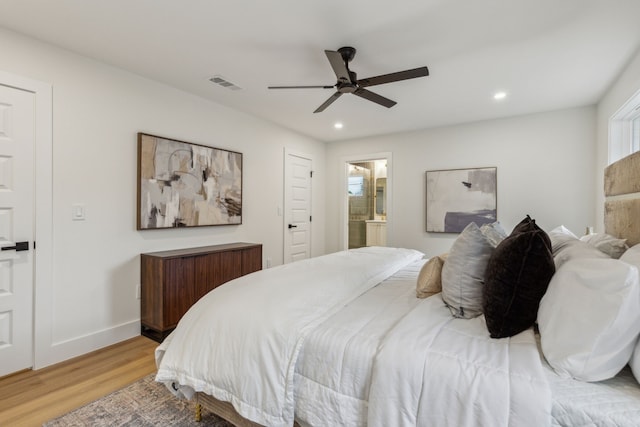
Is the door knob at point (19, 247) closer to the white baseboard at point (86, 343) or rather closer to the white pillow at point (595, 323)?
the white baseboard at point (86, 343)

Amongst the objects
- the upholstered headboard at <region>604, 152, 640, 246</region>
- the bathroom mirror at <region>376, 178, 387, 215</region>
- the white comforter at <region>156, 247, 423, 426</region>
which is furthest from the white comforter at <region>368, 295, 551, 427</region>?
the bathroom mirror at <region>376, 178, 387, 215</region>

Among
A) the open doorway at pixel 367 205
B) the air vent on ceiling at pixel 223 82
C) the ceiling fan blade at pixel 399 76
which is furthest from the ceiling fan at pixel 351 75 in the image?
the open doorway at pixel 367 205

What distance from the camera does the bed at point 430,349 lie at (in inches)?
35.7

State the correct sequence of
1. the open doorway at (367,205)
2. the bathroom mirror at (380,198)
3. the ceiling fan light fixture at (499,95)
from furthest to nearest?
the bathroom mirror at (380,198)
the open doorway at (367,205)
the ceiling fan light fixture at (499,95)

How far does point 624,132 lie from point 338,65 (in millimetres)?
3025

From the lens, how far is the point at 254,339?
1.32 meters

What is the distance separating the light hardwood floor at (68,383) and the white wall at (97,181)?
0.58 ft

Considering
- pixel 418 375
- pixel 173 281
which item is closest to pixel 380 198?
pixel 173 281

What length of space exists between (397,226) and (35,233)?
4.21 metres

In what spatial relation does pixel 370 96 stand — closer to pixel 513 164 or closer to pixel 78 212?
pixel 513 164

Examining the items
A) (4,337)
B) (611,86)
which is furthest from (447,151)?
(4,337)

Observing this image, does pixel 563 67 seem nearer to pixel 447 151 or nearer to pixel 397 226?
pixel 447 151

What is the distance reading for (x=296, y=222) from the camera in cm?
495

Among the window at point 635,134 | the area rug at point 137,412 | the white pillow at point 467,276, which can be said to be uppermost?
the window at point 635,134
